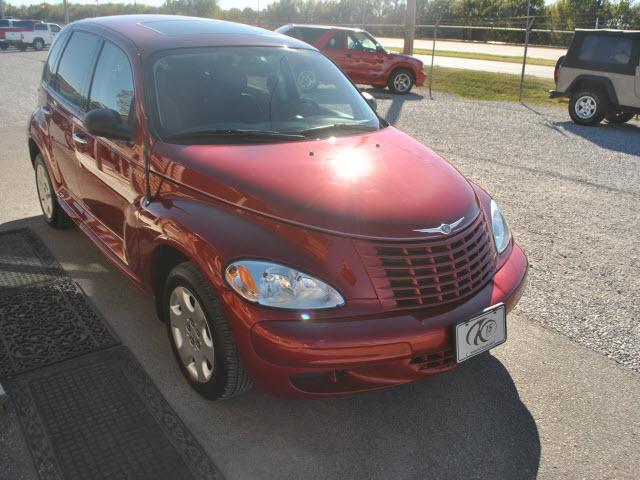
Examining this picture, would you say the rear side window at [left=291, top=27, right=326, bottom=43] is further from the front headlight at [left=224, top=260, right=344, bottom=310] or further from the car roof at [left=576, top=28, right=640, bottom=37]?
the front headlight at [left=224, top=260, right=344, bottom=310]

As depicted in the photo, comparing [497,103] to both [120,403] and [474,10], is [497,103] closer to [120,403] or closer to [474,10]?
[120,403]

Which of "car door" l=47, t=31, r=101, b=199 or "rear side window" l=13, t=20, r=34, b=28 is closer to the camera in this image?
"car door" l=47, t=31, r=101, b=199

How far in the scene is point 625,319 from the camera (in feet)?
13.1

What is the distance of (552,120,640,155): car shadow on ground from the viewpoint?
388 inches

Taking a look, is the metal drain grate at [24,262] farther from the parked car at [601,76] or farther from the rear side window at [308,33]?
the rear side window at [308,33]

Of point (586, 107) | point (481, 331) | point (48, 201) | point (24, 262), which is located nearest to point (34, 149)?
point (48, 201)

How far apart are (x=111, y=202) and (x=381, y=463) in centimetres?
224

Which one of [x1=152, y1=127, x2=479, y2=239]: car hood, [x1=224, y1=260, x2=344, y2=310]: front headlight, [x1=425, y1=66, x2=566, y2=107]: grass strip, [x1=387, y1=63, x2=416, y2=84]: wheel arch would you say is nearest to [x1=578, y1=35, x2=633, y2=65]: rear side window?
[x1=425, y1=66, x2=566, y2=107]: grass strip

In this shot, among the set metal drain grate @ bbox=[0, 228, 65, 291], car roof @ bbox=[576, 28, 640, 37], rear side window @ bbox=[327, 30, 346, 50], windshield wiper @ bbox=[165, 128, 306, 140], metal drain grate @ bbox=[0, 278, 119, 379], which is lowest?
metal drain grate @ bbox=[0, 278, 119, 379]

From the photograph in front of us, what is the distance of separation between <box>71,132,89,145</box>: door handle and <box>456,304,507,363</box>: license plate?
2.73m

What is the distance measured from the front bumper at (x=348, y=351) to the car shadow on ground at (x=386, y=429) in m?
0.33

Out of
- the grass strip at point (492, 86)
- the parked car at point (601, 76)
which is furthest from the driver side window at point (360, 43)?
the parked car at point (601, 76)

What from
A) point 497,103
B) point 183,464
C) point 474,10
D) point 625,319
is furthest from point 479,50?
point 183,464

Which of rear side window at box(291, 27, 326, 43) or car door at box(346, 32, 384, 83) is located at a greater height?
rear side window at box(291, 27, 326, 43)
